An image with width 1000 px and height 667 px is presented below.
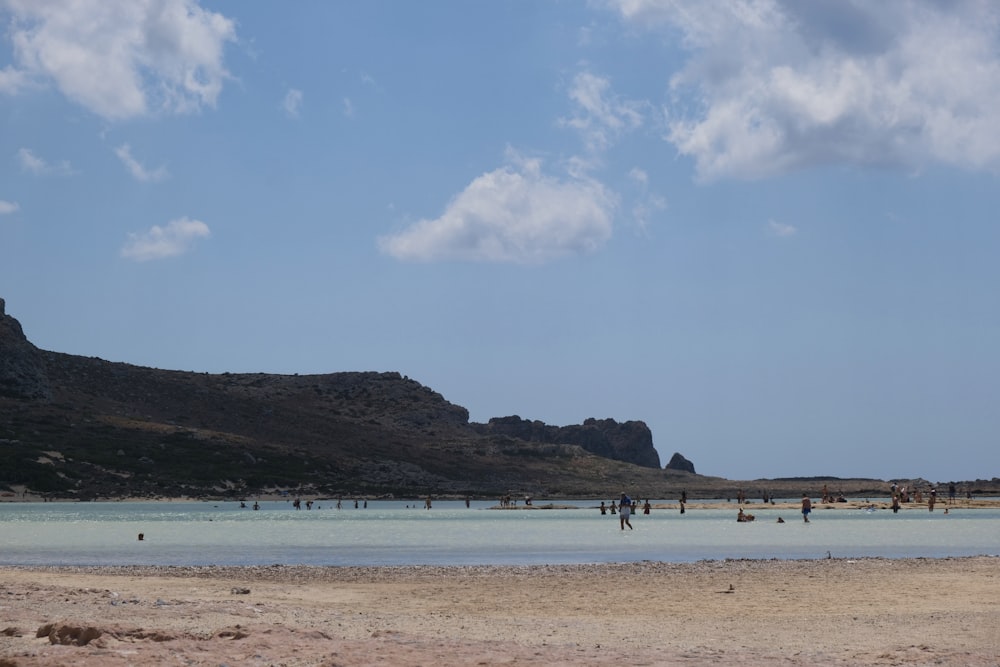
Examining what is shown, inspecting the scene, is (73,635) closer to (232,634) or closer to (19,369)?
(232,634)

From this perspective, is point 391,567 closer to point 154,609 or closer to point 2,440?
point 154,609

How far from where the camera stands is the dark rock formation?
507ft

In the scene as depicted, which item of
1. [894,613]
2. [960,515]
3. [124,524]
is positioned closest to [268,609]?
[894,613]

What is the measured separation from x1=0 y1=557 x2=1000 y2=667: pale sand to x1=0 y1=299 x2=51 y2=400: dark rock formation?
132m

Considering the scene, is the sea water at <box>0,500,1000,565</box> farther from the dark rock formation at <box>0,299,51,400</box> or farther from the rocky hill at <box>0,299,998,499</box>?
the dark rock formation at <box>0,299,51,400</box>

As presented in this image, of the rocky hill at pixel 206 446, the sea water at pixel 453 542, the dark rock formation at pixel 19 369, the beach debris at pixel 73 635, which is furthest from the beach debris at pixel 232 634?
the dark rock formation at pixel 19 369

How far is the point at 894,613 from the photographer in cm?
2091

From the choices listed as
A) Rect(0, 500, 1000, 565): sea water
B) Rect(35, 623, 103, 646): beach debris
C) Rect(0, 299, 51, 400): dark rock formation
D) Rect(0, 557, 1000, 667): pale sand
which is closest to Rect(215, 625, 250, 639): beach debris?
Rect(0, 557, 1000, 667): pale sand

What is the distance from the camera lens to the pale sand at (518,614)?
15.4 meters

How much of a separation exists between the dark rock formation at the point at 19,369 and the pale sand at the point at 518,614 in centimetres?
13249

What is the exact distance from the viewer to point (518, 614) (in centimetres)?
2150

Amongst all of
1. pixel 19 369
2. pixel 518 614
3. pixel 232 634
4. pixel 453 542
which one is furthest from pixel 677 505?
pixel 232 634

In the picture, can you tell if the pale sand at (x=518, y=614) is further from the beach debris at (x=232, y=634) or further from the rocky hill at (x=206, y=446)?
the rocky hill at (x=206, y=446)

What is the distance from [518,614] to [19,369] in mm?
150621
